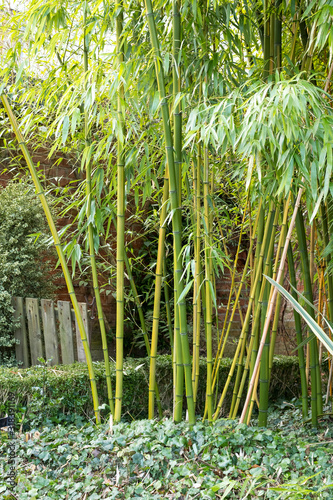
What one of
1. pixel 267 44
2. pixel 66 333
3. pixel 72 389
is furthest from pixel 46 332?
pixel 267 44

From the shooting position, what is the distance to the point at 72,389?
8.59 ft

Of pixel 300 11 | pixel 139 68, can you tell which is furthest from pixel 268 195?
pixel 300 11

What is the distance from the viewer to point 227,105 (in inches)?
68.1

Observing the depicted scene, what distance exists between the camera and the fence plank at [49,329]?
11.3 ft

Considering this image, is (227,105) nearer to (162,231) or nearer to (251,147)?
(251,147)

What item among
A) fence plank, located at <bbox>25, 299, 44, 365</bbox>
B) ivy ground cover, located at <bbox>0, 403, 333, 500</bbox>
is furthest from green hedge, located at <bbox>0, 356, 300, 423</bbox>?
fence plank, located at <bbox>25, 299, 44, 365</bbox>

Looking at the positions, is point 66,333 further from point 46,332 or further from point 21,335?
point 21,335

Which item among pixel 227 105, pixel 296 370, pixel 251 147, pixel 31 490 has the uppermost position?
pixel 227 105

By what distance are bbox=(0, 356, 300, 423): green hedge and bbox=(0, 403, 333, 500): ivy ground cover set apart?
31cm

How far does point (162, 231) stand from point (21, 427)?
3.76ft

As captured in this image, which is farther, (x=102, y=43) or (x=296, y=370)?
(x=296, y=370)

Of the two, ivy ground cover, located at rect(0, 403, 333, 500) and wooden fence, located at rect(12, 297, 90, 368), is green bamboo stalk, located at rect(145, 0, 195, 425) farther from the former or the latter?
wooden fence, located at rect(12, 297, 90, 368)

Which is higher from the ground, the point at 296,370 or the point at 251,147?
the point at 251,147

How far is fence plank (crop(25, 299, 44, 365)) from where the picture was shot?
349 cm
